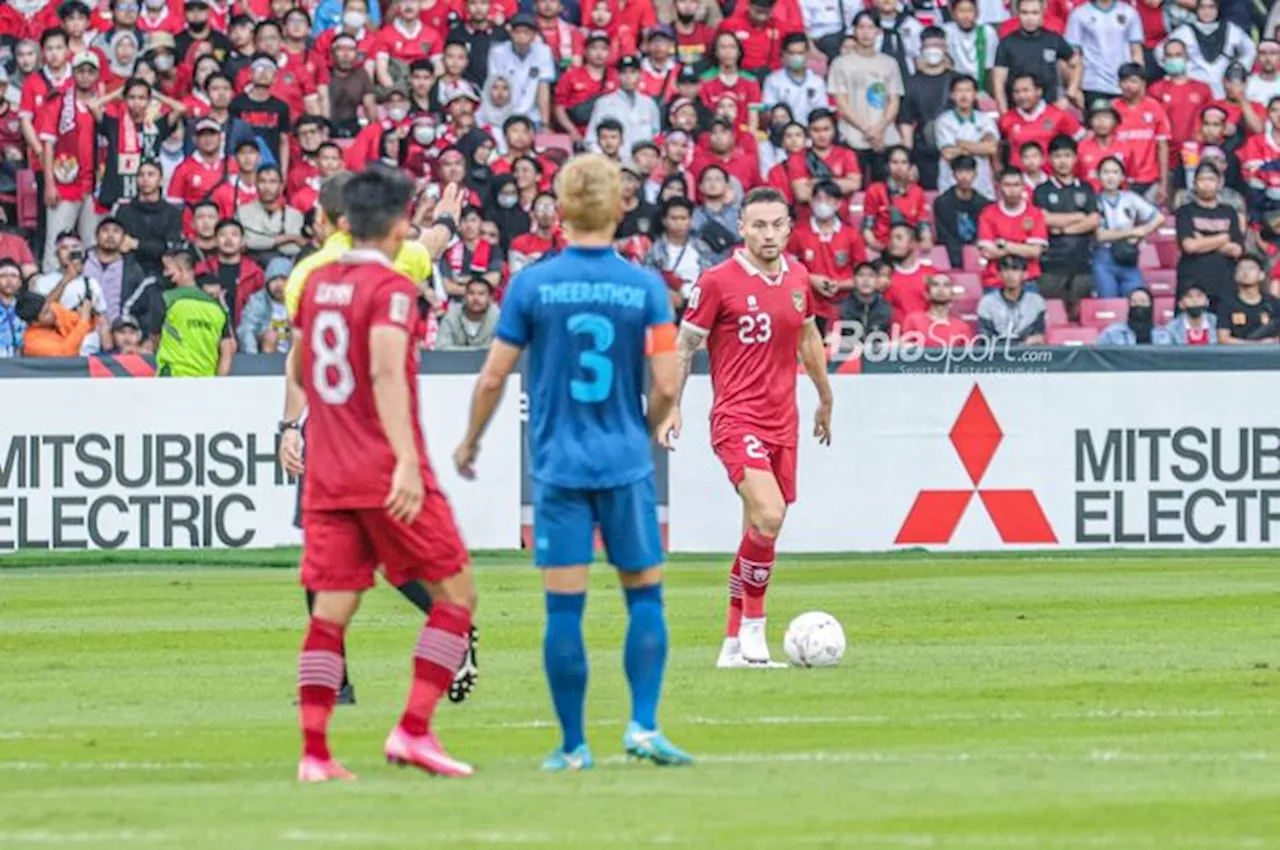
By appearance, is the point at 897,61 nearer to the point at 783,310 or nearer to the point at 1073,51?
the point at 1073,51

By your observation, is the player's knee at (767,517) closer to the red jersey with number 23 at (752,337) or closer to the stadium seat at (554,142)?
the red jersey with number 23 at (752,337)

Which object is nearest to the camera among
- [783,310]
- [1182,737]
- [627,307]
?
[627,307]

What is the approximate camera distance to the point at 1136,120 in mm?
28906

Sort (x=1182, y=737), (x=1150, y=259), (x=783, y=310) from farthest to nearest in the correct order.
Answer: (x=1150, y=259) < (x=783, y=310) < (x=1182, y=737)

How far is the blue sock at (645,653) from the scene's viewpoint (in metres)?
10.2

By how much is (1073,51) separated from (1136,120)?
118 cm

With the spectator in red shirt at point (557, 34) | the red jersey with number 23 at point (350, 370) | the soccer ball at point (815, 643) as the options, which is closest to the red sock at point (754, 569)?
the soccer ball at point (815, 643)

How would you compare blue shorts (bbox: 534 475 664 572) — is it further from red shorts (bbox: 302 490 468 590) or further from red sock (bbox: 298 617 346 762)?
red sock (bbox: 298 617 346 762)

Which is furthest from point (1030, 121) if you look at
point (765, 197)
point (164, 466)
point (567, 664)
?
point (567, 664)

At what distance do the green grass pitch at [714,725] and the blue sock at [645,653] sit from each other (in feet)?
0.73

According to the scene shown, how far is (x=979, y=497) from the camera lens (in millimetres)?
23297

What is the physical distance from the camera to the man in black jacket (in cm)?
2677

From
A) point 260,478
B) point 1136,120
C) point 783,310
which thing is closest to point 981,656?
point 783,310

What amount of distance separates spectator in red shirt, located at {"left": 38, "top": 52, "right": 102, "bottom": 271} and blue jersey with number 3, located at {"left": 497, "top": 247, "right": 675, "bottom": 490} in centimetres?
1848
